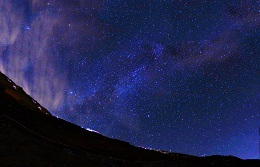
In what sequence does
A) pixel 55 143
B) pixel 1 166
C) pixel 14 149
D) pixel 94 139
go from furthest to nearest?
pixel 94 139
pixel 55 143
pixel 14 149
pixel 1 166

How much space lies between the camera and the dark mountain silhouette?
14.7m

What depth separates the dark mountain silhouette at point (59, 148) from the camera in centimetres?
1474

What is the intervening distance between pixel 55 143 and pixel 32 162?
3.16 metres

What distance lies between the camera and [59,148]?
A: 1628cm

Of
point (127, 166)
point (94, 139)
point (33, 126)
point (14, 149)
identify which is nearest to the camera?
point (14, 149)

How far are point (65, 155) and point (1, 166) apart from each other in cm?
354

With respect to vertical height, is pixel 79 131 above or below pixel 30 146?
above

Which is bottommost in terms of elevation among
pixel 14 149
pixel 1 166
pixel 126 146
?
pixel 1 166

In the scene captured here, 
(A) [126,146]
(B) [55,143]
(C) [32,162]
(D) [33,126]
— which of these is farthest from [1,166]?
(A) [126,146]

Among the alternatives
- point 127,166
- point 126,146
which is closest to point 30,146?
point 127,166

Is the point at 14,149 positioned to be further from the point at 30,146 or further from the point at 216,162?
the point at 216,162

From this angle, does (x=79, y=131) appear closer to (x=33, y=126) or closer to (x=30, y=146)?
(x=33, y=126)

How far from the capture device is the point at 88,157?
53.0ft

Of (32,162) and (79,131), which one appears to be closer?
(32,162)
